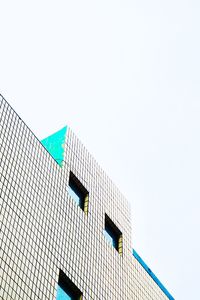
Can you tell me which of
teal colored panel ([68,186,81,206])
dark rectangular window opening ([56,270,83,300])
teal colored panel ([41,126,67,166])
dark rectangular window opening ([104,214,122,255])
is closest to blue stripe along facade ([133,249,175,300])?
dark rectangular window opening ([104,214,122,255])

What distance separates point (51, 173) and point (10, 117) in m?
5.03

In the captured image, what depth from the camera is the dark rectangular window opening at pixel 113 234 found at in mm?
51084

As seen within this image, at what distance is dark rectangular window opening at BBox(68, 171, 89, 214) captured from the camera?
4825 centimetres

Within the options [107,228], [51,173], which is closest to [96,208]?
[107,228]

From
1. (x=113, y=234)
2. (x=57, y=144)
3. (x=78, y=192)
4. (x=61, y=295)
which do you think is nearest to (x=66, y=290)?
(x=61, y=295)

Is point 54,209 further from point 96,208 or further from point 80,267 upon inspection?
point 96,208

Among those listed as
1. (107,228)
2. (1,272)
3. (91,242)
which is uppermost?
(107,228)

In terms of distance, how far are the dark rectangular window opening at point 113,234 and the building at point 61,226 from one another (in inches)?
3.1

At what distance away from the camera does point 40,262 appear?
38188 mm

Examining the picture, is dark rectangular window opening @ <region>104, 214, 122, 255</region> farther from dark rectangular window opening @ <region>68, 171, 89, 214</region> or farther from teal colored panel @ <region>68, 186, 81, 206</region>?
teal colored panel @ <region>68, 186, 81, 206</region>

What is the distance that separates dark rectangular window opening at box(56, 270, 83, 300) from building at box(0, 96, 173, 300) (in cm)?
6

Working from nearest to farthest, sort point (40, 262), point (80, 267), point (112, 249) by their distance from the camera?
point (40, 262)
point (80, 267)
point (112, 249)

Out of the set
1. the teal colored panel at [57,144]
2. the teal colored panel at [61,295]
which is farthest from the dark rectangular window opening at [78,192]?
the teal colored panel at [61,295]

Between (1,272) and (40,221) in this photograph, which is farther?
(40,221)
